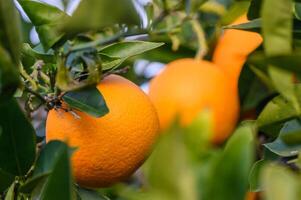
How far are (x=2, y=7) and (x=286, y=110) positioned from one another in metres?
0.52

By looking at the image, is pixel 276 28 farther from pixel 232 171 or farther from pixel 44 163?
pixel 44 163

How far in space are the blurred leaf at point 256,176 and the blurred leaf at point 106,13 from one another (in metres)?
0.48

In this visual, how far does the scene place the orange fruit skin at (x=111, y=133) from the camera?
1.09 meters

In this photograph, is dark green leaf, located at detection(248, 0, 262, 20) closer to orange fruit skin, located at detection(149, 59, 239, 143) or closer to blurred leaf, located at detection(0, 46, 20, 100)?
orange fruit skin, located at detection(149, 59, 239, 143)

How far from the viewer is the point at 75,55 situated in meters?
0.98

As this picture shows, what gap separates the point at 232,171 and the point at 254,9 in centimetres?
66

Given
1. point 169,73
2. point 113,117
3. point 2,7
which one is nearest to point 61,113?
point 113,117

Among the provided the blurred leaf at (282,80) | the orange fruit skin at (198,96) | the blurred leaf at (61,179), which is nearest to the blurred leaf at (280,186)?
the blurred leaf at (282,80)

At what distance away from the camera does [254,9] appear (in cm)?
119

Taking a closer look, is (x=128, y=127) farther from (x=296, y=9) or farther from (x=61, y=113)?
(x=296, y=9)

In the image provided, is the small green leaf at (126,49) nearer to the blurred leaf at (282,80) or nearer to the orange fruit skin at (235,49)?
the orange fruit skin at (235,49)

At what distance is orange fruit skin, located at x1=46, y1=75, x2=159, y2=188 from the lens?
3.59 feet

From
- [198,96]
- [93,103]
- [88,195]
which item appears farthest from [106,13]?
[198,96]

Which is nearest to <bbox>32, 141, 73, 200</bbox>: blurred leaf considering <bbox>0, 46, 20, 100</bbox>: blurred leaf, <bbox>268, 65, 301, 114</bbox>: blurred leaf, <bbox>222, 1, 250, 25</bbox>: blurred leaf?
<bbox>0, 46, 20, 100</bbox>: blurred leaf
